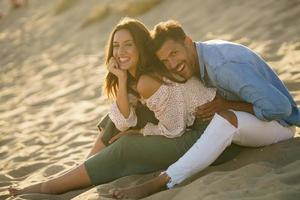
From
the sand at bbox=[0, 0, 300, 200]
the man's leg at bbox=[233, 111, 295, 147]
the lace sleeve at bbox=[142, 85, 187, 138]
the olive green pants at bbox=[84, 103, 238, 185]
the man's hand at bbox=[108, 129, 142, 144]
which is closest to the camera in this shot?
the sand at bbox=[0, 0, 300, 200]

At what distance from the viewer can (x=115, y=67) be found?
3.90 meters

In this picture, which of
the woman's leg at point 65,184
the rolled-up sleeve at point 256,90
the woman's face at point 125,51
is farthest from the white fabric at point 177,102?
the woman's leg at point 65,184

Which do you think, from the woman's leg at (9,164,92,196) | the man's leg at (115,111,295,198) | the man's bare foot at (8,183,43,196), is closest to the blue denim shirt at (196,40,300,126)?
the man's leg at (115,111,295,198)

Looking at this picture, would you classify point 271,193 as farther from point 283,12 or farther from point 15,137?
point 283,12

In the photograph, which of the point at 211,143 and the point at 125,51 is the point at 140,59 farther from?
the point at 211,143

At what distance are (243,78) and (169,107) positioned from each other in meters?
0.51

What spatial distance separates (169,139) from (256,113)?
2.06 ft

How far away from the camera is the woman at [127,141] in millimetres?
3762

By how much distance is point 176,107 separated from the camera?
11.8ft

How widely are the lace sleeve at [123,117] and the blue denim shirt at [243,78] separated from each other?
51 cm

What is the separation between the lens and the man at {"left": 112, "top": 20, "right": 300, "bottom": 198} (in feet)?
11.2

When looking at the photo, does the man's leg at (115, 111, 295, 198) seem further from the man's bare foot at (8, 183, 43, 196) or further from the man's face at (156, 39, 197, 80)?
the man's bare foot at (8, 183, 43, 196)

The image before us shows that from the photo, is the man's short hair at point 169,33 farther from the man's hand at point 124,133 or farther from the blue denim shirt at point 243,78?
the man's hand at point 124,133

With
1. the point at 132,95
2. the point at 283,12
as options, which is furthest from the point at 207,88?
the point at 283,12
